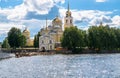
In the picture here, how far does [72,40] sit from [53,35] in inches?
1293

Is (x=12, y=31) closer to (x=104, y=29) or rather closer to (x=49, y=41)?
(x=49, y=41)

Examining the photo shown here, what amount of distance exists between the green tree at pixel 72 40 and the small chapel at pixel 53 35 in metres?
21.2

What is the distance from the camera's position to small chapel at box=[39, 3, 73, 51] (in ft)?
600

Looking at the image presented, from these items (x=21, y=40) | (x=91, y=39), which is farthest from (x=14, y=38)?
(x=91, y=39)

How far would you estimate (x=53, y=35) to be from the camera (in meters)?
190

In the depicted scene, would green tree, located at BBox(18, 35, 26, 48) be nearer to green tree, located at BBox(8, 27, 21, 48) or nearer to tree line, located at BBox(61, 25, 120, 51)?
green tree, located at BBox(8, 27, 21, 48)

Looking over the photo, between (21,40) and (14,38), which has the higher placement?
(14,38)

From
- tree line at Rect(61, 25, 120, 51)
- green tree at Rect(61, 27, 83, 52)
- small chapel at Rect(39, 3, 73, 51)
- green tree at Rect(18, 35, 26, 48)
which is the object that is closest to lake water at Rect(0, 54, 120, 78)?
green tree at Rect(61, 27, 83, 52)

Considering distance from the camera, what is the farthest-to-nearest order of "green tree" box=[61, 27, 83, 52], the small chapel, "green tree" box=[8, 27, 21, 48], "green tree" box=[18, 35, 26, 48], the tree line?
"green tree" box=[8, 27, 21, 48]
"green tree" box=[18, 35, 26, 48]
the small chapel
the tree line
"green tree" box=[61, 27, 83, 52]

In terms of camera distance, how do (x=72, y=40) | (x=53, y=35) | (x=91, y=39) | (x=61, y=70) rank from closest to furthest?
(x=61, y=70) < (x=72, y=40) < (x=91, y=39) < (x=53, y=35)

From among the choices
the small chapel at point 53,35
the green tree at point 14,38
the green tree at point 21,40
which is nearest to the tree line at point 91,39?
the small chapel at point 53,35

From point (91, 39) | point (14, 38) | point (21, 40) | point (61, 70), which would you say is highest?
point (14, 38)

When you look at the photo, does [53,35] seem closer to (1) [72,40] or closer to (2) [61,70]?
(1) [72,40]

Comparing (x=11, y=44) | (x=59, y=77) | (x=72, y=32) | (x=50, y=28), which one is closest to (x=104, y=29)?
(x=72, y=32)
